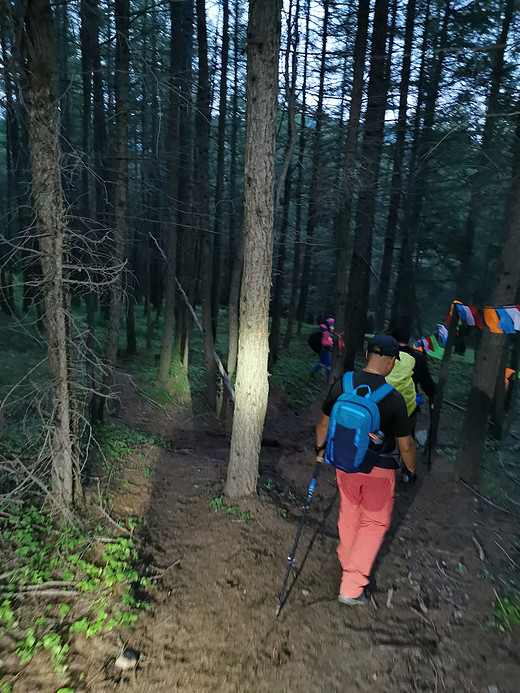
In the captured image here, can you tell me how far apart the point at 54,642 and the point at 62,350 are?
2407mm

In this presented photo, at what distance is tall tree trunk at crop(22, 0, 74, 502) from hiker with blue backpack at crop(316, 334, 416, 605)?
2.72 meters

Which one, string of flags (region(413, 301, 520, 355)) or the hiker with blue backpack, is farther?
string of flags (region(413, 301, 520, 355))

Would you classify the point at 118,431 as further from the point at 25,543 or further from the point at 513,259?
the point at 513,259

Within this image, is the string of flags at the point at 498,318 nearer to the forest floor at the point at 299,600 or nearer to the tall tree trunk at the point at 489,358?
the tall tree trunk at the point at 489,358

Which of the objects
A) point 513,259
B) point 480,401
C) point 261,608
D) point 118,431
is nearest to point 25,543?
point 261,608

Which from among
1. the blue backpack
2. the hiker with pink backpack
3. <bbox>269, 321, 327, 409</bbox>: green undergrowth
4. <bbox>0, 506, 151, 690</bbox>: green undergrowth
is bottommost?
<bbox>269, 321, 327, 409</bbox>: green undergrowth

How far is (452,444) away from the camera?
8594mm

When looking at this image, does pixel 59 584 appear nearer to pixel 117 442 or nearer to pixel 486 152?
pixel 117 442

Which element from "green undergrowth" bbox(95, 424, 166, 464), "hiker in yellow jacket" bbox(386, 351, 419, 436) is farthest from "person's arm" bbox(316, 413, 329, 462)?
"green undergrowth" bbox(95, 424, 166, 464)

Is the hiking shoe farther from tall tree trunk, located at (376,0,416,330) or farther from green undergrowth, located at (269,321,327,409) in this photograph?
green undergrowth, located at (269,321,327,409)

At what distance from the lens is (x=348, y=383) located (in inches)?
139

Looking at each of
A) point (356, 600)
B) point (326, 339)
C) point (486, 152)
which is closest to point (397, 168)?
point (486, 152)

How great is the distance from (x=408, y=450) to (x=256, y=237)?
2740 millimetres

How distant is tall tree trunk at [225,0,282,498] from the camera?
165 inches
